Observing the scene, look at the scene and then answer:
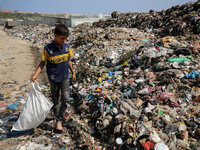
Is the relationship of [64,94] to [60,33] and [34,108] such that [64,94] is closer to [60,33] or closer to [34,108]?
[34,108]

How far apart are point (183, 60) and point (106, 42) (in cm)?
337

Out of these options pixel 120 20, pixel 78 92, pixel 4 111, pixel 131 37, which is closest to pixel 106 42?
pixel 131 37

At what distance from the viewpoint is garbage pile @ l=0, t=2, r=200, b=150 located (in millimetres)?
2047

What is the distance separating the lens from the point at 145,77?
330 cm

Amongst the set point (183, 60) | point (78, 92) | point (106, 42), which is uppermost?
point (106, 42)

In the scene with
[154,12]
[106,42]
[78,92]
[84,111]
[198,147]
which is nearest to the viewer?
[198,147]

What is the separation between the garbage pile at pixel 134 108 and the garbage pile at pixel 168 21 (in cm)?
341

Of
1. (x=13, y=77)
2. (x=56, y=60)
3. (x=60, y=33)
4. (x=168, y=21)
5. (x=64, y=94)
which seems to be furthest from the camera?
(x=168, y=21)

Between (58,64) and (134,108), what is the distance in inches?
55.7

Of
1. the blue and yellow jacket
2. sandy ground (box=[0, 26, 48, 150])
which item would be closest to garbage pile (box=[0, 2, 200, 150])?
sandy ground (box=[0, 26, 48, 150])

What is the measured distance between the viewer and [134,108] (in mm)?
2473

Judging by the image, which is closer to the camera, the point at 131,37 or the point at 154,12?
the point at 131,37

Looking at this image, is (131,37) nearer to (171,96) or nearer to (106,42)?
(106,42)

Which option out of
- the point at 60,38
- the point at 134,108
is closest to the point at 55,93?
the point at 60,38
